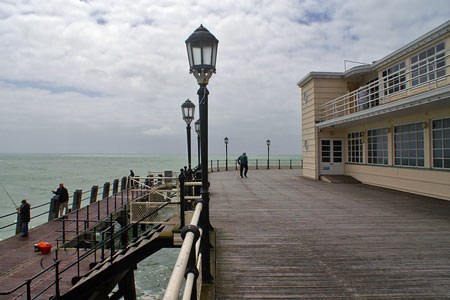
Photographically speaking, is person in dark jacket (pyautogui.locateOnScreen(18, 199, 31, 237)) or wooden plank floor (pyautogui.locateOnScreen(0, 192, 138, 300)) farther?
person in dark jacket (pyautogui.locateOnScreen(18, 199, 31, 237))

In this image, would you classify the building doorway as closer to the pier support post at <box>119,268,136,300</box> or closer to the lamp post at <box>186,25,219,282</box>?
the pier support post at <box>119,268,136,300</box>

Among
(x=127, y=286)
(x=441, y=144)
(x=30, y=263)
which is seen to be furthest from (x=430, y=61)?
(x=30, y=263)

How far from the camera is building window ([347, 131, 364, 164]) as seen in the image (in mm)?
15031

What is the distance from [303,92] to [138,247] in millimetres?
15384

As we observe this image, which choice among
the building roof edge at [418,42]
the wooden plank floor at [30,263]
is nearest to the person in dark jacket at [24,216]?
the wooden plank floor at [30,263]

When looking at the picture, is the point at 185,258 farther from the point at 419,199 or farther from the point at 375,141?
the point at 375,141

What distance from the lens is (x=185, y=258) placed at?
1907mm

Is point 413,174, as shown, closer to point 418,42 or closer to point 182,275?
point 418,42

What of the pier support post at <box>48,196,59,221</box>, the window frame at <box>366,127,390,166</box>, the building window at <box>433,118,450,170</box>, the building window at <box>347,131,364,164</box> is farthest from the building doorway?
the pier support post at <box>48,196,59,221</box>

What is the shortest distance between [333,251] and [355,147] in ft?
40.9

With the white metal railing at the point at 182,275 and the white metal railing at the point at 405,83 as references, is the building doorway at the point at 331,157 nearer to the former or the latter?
the white metal railing at the point at 405,83

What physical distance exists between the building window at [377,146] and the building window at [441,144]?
2.81m

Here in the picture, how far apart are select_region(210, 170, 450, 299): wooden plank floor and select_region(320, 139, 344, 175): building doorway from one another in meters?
7.94

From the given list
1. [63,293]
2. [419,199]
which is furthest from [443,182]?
[63,293]
